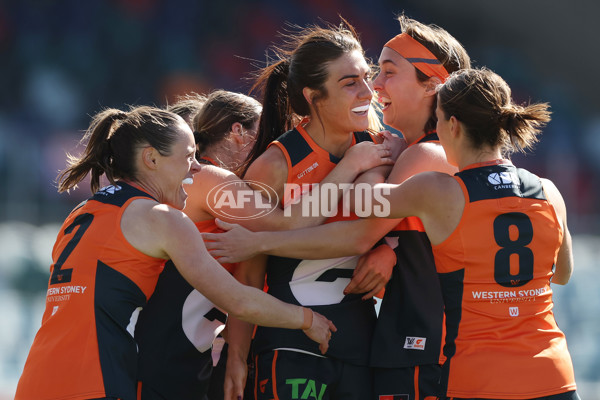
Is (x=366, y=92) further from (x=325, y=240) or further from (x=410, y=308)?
(x=410, y=308)

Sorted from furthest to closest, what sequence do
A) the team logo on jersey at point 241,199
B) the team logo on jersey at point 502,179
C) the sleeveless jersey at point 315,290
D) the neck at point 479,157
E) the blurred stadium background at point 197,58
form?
1. the blurred stadium background at point 197,58
2. the team logo on jersey at point 241,199
3. the sleeveless jersey at point 315,290
4. the neck at point 479,157
5. the team logo on jersey at point 502,179

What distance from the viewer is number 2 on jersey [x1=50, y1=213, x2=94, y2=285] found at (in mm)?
3057

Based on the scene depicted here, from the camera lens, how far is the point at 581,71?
1462 cm

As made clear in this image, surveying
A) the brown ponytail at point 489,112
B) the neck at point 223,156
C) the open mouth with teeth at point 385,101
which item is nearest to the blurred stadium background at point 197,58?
the neck at point 223,156

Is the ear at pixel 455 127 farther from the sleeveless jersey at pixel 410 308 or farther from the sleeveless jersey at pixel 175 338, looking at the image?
the sleeveless jersey at pixel 175 338

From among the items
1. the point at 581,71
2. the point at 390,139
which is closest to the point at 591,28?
the point at 581,71

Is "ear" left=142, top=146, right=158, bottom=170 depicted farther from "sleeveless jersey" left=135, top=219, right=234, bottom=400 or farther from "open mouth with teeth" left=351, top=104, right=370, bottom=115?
"open mouth with teeth" left=351, top=104, right=370, bottom=115

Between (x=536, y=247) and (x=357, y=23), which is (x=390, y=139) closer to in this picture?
(x=536, y=247)

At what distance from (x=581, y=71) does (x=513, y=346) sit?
13028 millimetres

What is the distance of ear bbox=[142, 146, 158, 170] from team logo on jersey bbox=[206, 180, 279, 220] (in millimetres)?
451

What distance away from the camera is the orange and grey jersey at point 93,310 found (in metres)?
2.92

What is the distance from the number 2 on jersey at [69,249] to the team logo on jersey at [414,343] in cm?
156

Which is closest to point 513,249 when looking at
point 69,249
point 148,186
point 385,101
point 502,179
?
point 502,179

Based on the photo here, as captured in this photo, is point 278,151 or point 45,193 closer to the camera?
point 278,151
